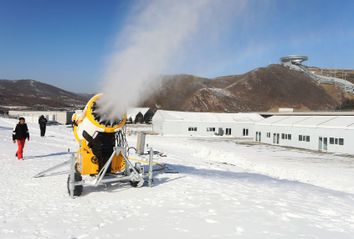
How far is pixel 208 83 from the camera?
636 ft

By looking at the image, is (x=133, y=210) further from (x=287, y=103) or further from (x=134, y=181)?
(x=287, y=103)

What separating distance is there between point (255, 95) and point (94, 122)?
181m

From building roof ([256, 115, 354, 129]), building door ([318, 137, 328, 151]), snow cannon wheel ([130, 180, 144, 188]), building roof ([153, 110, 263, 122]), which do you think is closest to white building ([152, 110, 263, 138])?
building roof ([153, 110, 263, 122])

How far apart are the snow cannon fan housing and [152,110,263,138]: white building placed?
179ft

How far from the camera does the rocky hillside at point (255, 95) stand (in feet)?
530

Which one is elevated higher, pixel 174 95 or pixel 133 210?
pixel 174 95

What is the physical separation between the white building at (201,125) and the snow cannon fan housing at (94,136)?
2144 inches

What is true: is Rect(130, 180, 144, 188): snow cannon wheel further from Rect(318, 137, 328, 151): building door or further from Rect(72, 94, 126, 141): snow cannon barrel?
Rect(318, 137, 328, 151): building door

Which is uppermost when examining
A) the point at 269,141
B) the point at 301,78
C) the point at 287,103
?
the point at 301,78

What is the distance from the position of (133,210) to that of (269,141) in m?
48.1

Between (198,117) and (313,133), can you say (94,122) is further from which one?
(198,117)

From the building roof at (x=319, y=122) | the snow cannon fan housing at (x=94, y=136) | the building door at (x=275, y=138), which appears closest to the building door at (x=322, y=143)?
the building roof at (x=319, y=122)

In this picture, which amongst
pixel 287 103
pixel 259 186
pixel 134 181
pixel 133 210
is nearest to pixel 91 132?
pixel 134 181

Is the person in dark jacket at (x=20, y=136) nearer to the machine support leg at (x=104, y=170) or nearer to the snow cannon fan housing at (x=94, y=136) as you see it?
the snow cannon fan housing at (x=94, y=136)
